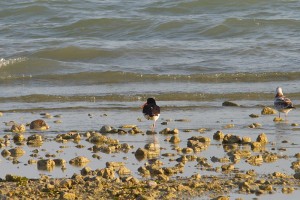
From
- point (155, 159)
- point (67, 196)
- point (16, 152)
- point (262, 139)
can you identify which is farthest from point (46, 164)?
point (262, 139)

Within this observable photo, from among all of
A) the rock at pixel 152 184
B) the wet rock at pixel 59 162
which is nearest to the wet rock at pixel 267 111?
the wet rock at pixel 59 162

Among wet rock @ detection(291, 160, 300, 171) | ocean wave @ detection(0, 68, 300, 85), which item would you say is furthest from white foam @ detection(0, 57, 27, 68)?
wet rock @ detection(291, 160, 300, 171)

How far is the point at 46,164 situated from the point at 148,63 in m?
10.0

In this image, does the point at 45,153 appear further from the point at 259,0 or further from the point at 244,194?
the point at 259,0

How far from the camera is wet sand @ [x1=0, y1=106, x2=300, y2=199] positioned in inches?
304

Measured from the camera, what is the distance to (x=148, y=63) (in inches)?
732

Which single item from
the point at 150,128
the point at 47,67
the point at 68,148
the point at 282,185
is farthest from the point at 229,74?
the point at 282,185

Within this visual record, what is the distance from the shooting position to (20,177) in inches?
316

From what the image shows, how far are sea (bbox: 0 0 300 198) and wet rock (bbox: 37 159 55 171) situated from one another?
143 mm

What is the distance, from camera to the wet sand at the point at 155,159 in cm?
773

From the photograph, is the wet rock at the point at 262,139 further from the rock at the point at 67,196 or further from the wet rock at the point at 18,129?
the rock at the point at 67,196

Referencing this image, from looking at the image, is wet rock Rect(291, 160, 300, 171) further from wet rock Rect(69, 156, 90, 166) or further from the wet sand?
wet rock Rect(69, 156, 90, 166)

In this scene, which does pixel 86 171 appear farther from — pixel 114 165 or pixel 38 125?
pixel 38 125

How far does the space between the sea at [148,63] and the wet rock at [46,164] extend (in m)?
0.14
